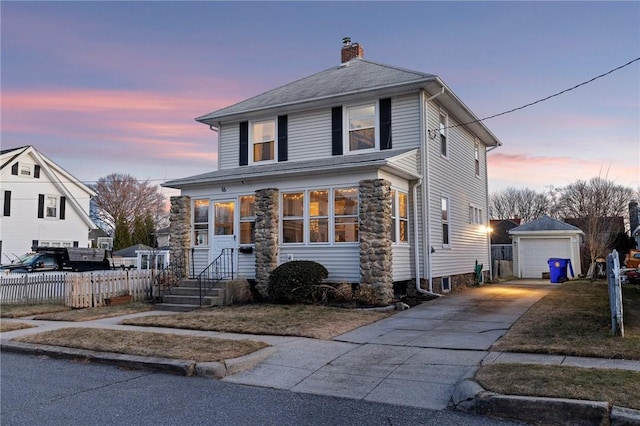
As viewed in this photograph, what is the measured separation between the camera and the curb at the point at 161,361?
659 cm

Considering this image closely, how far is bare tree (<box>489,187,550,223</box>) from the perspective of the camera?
62406 millimetres

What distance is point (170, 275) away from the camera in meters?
15.7

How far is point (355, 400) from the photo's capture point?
5.35m

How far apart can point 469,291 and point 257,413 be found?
1294 centimetres

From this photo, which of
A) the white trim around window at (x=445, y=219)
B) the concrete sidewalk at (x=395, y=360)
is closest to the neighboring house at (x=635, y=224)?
the white trim around window at (x=445, y=219)

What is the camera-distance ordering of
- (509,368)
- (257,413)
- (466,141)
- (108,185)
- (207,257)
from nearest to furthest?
(257,413) < (509,368) < (207,257) < (466,141) < (108,185)

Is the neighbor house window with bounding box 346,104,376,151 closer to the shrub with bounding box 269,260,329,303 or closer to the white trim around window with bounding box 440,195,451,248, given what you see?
the white trim around window with bounding box 440,195,451,248

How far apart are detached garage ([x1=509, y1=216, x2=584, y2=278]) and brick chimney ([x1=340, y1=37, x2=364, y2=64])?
12547 millimetres

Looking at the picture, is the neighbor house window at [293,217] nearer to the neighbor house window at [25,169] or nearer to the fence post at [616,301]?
the fence post at [616,301]

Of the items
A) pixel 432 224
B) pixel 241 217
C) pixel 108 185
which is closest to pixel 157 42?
pixel 241 217

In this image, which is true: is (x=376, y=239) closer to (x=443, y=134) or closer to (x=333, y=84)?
(x=443, y=134)

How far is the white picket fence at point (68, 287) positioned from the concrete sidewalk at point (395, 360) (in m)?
3.94

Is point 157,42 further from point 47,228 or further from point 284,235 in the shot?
point 47,228

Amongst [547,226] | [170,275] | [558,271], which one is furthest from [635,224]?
[170,275]
